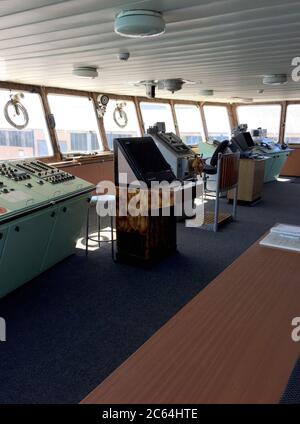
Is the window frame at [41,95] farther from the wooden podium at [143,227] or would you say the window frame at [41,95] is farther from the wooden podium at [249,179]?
the wooden podium at [249,179]

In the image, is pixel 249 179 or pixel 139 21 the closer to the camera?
pixel 139 21

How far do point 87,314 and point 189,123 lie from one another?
9.13 metres

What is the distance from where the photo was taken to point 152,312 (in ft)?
10.1

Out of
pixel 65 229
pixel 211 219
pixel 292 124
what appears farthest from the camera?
pixel 292 124

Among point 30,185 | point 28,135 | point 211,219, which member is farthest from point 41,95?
point 211,219

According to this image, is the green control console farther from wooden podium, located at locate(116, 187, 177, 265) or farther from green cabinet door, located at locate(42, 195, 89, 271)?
wooden podium, located at locate(116, 187, 177, 265)

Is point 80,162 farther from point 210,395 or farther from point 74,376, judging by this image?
point 210,395

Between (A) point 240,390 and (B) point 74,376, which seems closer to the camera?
(A) point 240,390

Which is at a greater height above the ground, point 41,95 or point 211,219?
point 41,95

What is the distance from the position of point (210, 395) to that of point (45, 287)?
288 centimetres

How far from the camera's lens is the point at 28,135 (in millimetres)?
Result: 6555

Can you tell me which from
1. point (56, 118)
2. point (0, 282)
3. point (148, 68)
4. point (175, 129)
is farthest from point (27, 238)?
point (175, 129)

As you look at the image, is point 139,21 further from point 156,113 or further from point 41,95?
point 156,113

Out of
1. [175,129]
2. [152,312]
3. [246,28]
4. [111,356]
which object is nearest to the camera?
[111,356]
